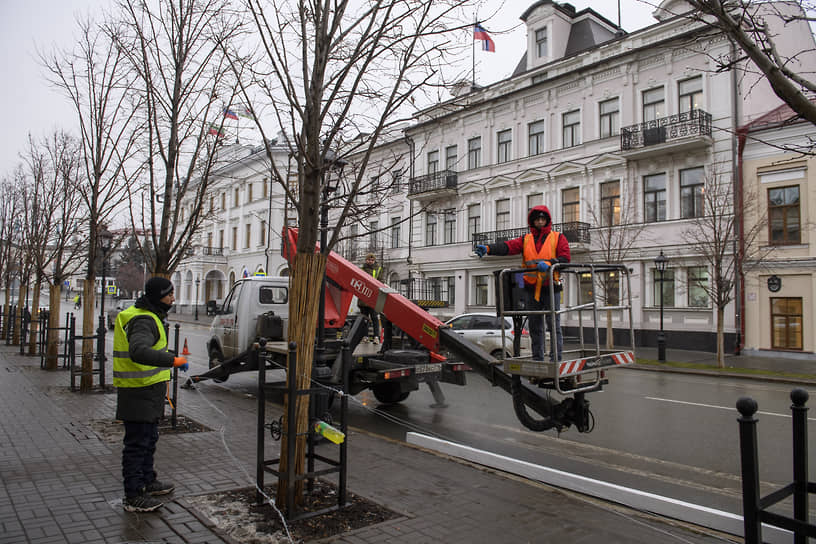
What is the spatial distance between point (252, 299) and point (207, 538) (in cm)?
785

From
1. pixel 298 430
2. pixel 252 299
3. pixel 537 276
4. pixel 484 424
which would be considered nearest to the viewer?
pixel 298 430

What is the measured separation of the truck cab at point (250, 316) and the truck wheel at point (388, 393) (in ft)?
7.73

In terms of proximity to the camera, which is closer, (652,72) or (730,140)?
(730,140)

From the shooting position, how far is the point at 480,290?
3088cm

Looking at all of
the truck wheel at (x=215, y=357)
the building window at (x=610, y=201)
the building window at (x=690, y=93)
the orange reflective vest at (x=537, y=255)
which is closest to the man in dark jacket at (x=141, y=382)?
the orange reflective vest at (x=537, y=255)

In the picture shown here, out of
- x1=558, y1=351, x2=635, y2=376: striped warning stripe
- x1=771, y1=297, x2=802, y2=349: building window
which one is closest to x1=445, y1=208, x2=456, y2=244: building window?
x1=771, y1=297, x2=802, y2=349: building window

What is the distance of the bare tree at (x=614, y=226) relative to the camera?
23.0 m

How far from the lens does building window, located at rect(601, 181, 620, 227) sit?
81.5 feet

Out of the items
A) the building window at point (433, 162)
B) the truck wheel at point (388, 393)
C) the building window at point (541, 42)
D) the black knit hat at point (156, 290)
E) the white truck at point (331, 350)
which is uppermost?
the building window at point (541, 42)

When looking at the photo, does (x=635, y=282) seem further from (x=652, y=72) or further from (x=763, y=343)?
(x=652, y=72)

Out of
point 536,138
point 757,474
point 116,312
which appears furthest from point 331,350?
point 116,312

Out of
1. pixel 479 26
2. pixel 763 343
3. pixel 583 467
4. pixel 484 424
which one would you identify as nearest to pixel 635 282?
pixel 763 343

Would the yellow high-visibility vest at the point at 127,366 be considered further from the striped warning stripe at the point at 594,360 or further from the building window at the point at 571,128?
the building window at the point at 571,128

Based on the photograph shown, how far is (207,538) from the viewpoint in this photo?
3.90 meters
